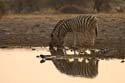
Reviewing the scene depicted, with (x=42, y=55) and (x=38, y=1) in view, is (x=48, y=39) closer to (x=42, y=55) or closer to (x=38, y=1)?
(x=42, y=55)

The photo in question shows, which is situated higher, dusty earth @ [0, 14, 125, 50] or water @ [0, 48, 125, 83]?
dusty earth @ [0, 14, 125, 50]

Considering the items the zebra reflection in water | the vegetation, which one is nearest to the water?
the zebra reflection in water

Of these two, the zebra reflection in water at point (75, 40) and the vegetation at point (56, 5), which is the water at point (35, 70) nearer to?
the zebra reflection in water at point (75, 40)

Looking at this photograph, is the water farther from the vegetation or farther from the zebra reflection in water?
the vegetation

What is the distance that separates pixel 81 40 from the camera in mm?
2123

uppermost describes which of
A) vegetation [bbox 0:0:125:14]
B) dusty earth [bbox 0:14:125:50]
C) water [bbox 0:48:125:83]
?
vegetation [bbox 0:0:125:14]

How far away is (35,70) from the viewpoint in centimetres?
216

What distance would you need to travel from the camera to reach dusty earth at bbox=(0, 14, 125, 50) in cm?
208

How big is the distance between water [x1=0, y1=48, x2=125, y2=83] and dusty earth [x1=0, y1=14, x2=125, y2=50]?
0.06m

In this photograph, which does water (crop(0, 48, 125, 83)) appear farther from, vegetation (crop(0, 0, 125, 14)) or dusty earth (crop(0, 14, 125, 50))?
vegetation (crop(0, 0, 125, 14))

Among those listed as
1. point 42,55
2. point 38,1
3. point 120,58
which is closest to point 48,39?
point 42,55

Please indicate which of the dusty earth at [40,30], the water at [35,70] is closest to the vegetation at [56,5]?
the dusty earth at [40,30]

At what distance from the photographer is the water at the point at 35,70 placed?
6.73 feet

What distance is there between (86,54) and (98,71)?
13 centimetres
